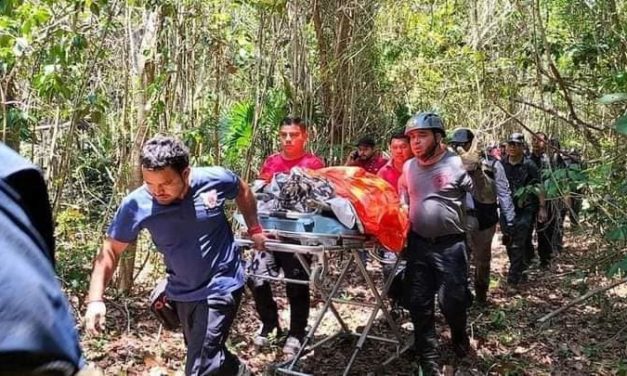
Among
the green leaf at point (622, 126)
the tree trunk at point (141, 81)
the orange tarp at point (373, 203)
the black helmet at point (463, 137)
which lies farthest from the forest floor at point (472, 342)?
the green leaf at point (622, 126)

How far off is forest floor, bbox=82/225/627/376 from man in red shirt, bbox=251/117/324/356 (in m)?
0.17

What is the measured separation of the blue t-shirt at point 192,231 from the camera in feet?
→ 12.1

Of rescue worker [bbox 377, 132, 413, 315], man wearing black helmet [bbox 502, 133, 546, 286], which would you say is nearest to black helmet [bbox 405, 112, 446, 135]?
rescue worker [bbox 377, 132, 413, 315]

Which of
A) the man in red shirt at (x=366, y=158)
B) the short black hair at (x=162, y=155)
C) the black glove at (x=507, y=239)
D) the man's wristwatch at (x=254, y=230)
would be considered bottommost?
the black glove at (x=507, y=239)

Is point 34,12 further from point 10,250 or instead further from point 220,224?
point 10,250

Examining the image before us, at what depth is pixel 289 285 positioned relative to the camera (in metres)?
5.36

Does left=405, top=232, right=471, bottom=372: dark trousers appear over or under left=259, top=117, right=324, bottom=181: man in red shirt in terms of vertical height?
under

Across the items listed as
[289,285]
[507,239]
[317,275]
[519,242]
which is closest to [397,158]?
[289,285]

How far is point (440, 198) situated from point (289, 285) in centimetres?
128

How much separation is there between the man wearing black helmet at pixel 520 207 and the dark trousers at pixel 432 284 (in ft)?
9.44

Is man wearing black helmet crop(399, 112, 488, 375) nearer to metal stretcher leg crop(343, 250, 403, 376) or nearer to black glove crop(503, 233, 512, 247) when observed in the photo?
metal stretcher leg crop(343, 250, 403, 376)

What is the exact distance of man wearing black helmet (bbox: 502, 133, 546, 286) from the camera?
7.88m

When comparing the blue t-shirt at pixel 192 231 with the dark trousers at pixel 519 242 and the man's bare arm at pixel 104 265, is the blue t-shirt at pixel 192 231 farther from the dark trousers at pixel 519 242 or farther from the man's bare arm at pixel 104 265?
the dark trousers at pixel 519 242

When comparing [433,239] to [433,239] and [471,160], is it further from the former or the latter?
[471,160]
